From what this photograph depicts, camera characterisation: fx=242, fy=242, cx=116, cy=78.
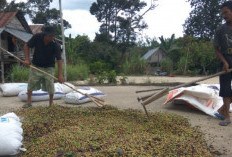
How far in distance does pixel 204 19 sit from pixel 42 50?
24569 mm

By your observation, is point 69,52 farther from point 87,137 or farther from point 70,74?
point 87,137

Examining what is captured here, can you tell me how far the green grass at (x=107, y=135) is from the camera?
2027 mm

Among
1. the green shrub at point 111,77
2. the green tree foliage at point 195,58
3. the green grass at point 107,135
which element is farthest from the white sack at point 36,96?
the green tree foliage at point 195,58

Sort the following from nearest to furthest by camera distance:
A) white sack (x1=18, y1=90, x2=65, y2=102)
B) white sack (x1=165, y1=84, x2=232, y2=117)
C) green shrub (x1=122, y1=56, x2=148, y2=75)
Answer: white sack (x1=165, y1=84, x2=232, y2=117) < white sack (x1=18, y1=90, x2=65, y2=102) < green shrub (x1=122, y1=56, x2=148, y2=75)

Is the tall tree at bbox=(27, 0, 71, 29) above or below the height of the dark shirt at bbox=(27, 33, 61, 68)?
above

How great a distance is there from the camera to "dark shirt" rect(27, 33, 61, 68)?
12.4 feet

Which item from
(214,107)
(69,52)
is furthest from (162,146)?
(69,52)

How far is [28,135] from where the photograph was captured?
99.7 inches

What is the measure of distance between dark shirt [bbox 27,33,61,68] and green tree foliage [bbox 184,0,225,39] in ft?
74.3

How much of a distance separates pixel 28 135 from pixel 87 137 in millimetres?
695

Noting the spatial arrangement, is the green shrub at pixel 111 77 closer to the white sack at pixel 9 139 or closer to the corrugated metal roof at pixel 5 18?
the white sack at pixel 9 139

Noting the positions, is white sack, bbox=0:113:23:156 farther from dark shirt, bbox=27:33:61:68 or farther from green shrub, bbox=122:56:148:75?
green shrub, bbox=122:56:148:75

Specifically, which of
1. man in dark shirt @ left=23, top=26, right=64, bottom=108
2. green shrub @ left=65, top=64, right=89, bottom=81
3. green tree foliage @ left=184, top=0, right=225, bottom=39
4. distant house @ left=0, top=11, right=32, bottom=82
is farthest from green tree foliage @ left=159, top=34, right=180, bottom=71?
man in dark shirt @ left=23, top=26, right=64, bottom=108

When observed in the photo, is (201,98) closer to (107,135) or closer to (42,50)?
(107,135)
